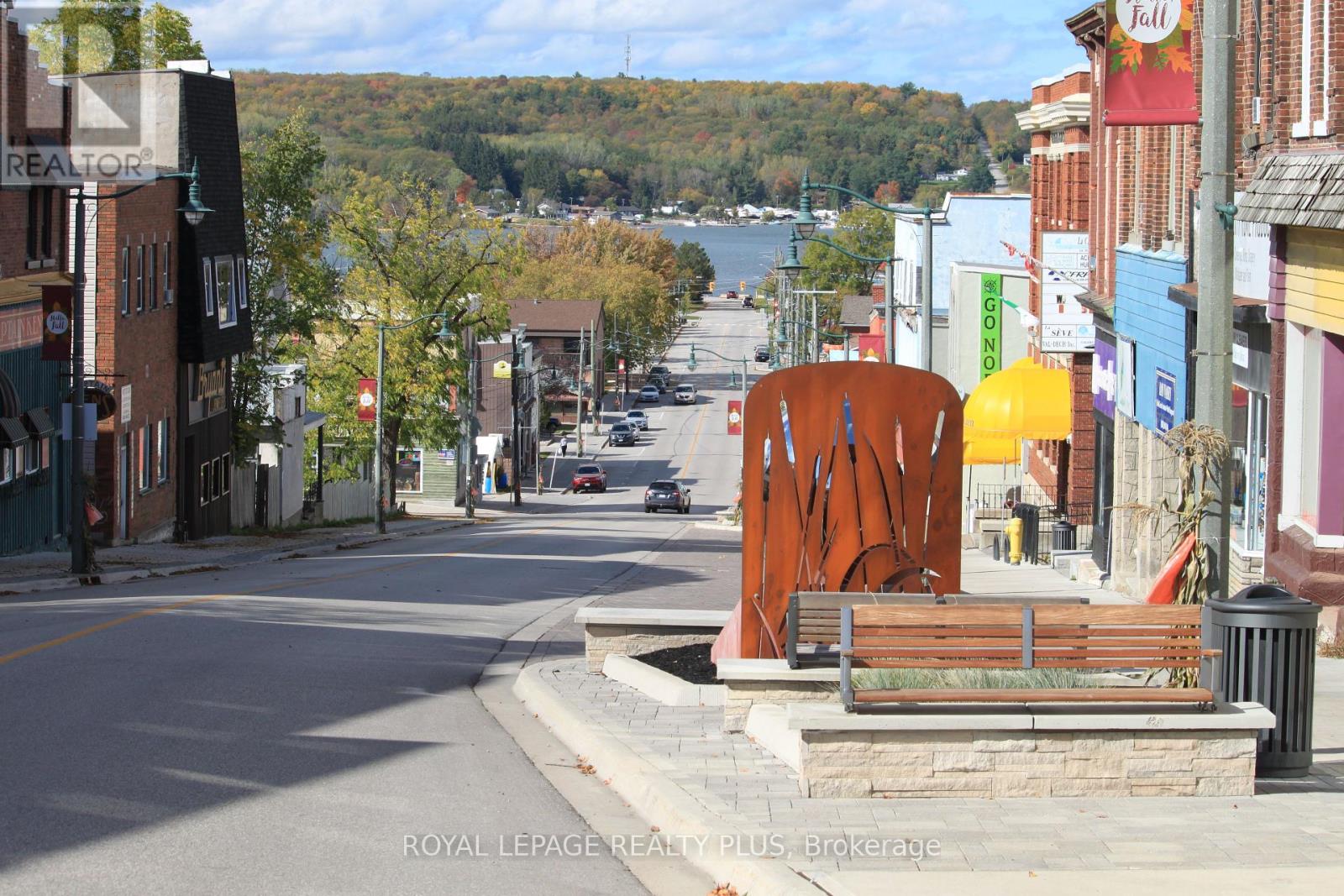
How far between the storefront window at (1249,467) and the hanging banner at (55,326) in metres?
19.0

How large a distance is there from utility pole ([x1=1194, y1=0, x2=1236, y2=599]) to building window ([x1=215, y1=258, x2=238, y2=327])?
35.5 metres

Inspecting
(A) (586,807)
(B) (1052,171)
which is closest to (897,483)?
(A) (586,807)

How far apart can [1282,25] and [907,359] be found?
172ft

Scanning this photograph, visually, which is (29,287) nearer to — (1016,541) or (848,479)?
(1016,541)

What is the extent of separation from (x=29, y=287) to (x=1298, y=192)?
77.5 feet

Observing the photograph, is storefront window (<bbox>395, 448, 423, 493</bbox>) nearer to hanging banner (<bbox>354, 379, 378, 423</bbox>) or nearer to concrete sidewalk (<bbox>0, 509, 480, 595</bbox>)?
hanging banner (<bbox>354, 379, 378, 423</bbox>)

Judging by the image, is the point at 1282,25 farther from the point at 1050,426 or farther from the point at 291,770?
the point at 1050,426

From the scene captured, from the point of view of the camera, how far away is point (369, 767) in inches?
436

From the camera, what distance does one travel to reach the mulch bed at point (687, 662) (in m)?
14.5

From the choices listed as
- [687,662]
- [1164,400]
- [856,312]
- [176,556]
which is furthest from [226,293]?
[856,312]

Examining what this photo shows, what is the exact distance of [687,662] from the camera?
50.4 ft

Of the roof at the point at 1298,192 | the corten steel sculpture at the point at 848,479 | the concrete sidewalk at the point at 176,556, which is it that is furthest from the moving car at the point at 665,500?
the corten steel sculpture at the point at 848,479

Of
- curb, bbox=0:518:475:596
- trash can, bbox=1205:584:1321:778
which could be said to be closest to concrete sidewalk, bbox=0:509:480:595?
curb, bbox=0:518:475:596

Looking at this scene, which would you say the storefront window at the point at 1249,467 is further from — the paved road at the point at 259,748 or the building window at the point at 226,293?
the building window at the point at 226,293
